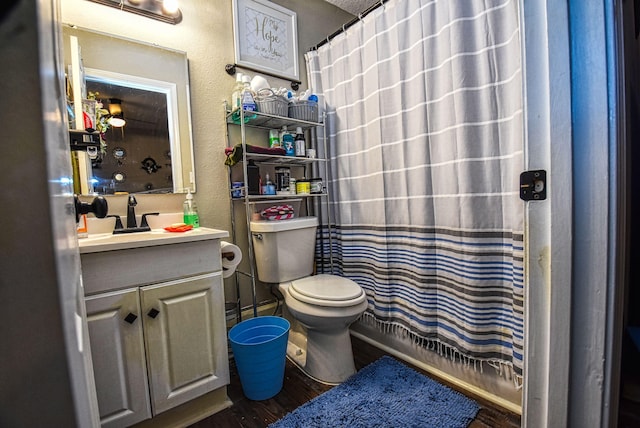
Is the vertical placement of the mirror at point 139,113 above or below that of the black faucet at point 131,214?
above

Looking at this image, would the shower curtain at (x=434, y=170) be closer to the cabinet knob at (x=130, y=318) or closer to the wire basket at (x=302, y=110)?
the wire basket at (x=302, y=110)

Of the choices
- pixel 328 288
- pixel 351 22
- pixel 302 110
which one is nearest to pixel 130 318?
pixel 328 288

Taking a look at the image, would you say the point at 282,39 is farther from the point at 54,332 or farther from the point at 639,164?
the point at 54,332

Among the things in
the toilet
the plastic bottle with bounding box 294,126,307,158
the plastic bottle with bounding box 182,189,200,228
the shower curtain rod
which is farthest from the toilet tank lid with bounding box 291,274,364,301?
the shower curtain rod

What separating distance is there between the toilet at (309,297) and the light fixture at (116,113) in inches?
32.0

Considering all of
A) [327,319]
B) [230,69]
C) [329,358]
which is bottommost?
[329,358]

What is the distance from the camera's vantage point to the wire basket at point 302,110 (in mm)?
1676

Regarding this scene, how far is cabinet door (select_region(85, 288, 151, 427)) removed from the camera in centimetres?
94

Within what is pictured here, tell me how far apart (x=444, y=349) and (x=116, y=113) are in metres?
1.97

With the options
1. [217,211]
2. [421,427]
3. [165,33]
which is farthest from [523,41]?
[165,33]

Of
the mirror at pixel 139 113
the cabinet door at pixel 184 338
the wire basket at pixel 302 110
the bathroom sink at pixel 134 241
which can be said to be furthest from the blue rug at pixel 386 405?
the wire basket at pixel 302 110

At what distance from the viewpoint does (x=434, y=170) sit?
1332 millimetres

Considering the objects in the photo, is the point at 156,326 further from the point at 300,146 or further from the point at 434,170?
the point at 434,170

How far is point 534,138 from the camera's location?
47cm
